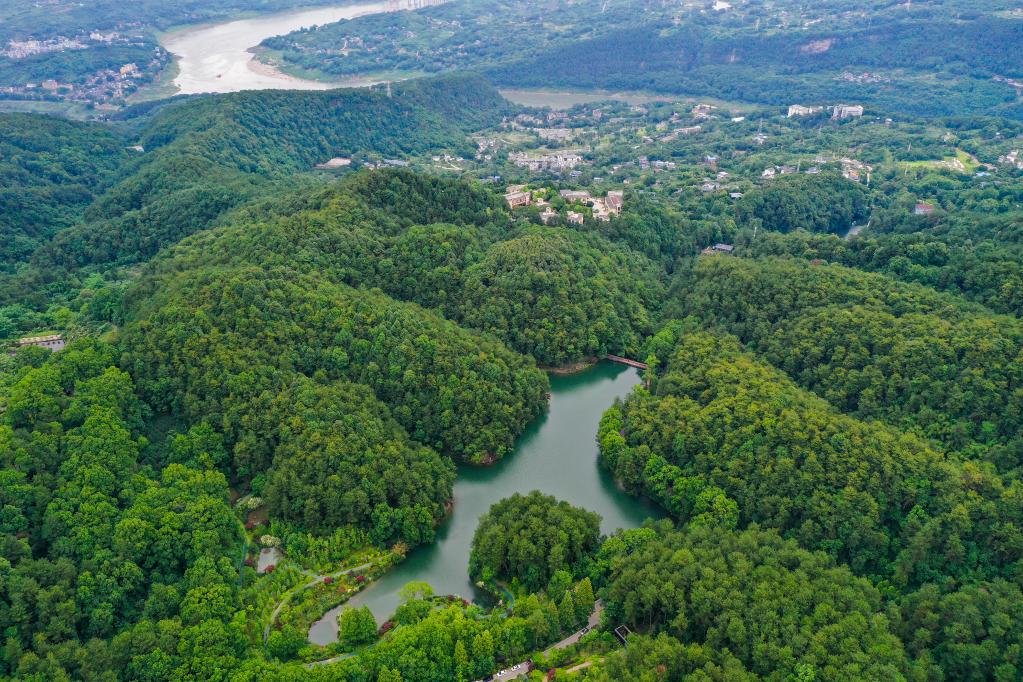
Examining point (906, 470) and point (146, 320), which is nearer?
point (906, 470)

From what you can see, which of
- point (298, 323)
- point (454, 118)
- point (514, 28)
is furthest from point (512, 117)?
point (298, 323)

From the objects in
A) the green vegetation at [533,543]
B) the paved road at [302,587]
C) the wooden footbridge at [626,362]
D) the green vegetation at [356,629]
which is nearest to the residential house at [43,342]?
the paved road at [302,587]

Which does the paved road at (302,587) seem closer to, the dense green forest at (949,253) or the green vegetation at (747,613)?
the green vegetation at (747,613)

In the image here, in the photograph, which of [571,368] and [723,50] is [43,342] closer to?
[571,368]

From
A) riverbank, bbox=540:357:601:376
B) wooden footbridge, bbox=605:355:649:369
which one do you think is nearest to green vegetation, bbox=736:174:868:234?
wooden footbridge, bbox=605:355:649:369

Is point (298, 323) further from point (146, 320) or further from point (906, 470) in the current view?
point (906, 470)

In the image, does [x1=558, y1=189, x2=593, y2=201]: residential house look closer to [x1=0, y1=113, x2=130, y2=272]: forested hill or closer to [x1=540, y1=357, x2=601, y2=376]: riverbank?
[x1=540, y1=357, x2=601, y2=376]: riverbank
